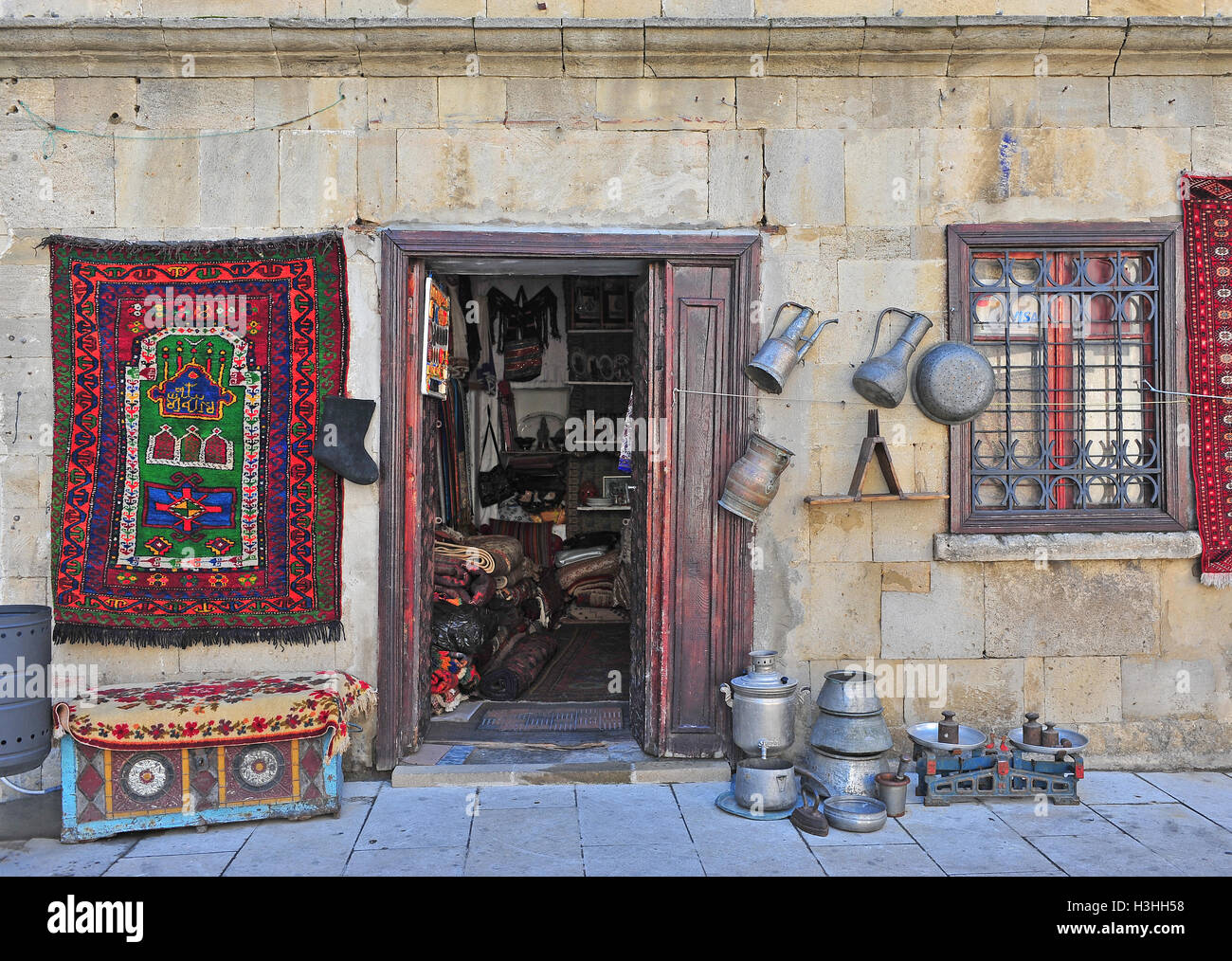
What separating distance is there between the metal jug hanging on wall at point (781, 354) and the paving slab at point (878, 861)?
2359mm

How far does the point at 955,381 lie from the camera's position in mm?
5043

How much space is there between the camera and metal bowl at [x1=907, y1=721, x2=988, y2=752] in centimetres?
470

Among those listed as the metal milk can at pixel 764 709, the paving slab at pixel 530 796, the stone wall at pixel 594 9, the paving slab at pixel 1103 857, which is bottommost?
the paving slab at pixel 1103 857

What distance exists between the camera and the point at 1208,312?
5258mm

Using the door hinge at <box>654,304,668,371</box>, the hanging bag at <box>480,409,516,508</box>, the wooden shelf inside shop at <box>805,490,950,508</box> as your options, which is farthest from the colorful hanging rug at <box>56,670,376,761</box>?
the hanging bag at <box>480,409,516,508</box>

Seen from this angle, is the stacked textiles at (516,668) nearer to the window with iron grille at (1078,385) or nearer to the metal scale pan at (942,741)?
the metal scale pan at (942,741)

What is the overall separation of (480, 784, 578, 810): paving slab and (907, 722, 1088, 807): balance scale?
180cm

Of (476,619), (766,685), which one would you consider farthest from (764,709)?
(476,619)

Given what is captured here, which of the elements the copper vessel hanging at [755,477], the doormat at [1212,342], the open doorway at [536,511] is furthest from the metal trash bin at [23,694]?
the doormat at [1212,342]

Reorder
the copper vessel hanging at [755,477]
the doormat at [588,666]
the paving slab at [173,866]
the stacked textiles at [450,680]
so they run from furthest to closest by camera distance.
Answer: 1. the doormat at [588,666]
2. the stacked textiles at [450,680]
3. the copper vessel hanging at [755,477]
4. the paving slab at [173,866]

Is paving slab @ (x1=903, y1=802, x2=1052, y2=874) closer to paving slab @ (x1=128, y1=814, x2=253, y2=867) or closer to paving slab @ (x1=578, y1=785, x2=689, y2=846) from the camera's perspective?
paving slab @ (x1=578, y1=785, x2=689, y2=846)

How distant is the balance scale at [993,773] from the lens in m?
4.68

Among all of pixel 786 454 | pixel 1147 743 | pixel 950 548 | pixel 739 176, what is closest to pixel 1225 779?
pixel 1147 743

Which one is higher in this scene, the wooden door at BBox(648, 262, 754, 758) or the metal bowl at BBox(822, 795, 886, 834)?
the wooden door at BBox(648, 262, 754, 758)
